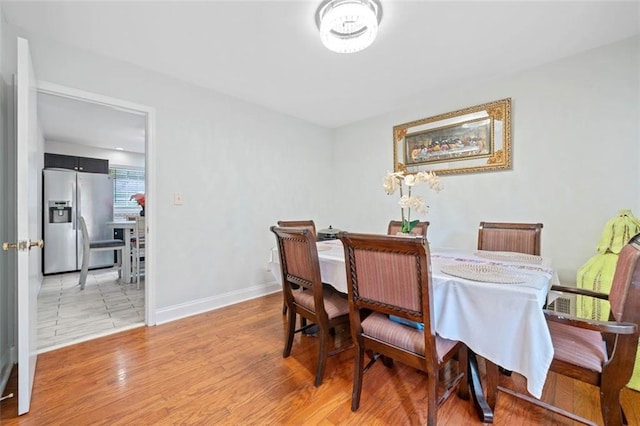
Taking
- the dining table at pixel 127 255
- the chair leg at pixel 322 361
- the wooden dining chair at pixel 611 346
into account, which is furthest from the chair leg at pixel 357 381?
the dining table at pixel 127 255

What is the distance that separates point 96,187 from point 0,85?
370 centimetres

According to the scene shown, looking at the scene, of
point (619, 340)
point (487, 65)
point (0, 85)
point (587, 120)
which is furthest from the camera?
point (487, 65)

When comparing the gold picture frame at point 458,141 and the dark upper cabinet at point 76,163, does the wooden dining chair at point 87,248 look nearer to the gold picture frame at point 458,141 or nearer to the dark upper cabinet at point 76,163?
the dark upper cabinet at point 76,163

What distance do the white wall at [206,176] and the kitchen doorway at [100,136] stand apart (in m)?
0.07

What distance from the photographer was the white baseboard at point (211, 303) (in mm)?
2625

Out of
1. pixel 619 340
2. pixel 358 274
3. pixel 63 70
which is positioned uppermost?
pixel 63 70

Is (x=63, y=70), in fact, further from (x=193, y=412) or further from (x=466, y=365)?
(x=466, y=365)

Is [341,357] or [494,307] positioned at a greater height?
[494,307]

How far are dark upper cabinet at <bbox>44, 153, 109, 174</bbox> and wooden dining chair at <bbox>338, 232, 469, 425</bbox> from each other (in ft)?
18.7

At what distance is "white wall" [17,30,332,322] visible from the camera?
2342mm

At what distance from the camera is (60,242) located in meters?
4.45

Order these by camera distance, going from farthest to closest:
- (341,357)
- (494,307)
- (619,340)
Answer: (341,357), (494,307), (619,340)

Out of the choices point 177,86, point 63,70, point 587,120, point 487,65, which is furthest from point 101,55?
point 587,120

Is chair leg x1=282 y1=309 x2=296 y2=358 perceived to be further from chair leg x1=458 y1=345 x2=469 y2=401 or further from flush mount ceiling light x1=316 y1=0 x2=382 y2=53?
flush mount ceiling light x1=316 y1=0 x2=382 y2=53
